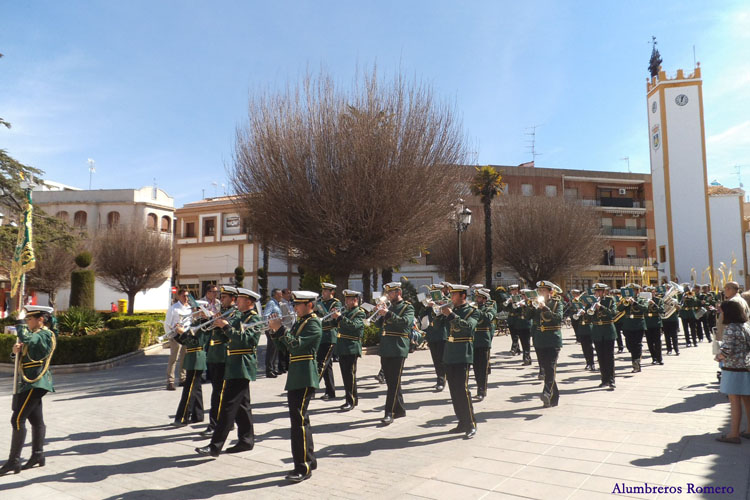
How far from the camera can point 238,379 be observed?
6.13 meters

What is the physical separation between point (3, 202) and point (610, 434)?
21.8 metres

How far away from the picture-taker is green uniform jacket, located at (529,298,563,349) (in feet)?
28.4

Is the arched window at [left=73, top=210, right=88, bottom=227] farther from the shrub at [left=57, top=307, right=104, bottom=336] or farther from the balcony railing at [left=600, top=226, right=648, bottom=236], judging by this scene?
the balcony railing at [left=600, top=226, right=648, bottom=236]

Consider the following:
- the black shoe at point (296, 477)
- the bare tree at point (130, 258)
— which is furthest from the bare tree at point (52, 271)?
the black shoe at point (296, 477)

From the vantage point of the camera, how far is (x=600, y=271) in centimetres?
5119

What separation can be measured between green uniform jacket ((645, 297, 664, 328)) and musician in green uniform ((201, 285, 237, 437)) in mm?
10558

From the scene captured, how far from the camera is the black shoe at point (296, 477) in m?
5.22

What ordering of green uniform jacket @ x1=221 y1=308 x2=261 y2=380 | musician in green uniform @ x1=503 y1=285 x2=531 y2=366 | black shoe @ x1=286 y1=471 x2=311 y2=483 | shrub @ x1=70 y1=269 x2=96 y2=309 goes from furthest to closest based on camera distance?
shrub @ x1=70 y1=269 x2=96 y2=309 < musician in green uniform @ x1=503 y1=285 x2=531 y2=366 < green uniform jacket @ x1=221 y1=308 x2=261 y2=380 < black shoe @ x1=286 y1=471 x2=311 y2=483

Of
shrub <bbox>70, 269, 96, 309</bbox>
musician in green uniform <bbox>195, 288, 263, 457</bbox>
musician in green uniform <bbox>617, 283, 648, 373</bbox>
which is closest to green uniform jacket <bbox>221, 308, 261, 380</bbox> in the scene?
musician in green uniform <bbox>195, 288, 263, 457</bbox>

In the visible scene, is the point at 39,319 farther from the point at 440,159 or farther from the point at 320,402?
the point at 440,159

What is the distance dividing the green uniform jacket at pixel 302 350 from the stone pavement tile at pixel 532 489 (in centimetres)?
216

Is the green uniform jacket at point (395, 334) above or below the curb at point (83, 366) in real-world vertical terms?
above

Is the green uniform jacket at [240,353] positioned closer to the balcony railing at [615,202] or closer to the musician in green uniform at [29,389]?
the musician in green uniform at [29,389]

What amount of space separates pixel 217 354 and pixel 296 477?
2.56 meters
